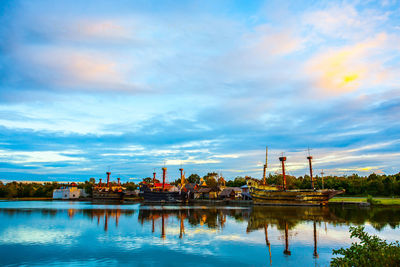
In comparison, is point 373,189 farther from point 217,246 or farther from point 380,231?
point 217,246

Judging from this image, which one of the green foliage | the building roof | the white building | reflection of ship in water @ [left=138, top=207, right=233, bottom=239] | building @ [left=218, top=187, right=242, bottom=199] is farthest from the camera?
the white building

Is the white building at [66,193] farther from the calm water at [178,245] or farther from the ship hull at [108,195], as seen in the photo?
the calm water at [178,245]

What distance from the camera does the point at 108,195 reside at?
120750 millimetres

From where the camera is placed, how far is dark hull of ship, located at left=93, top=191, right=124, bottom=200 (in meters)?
118

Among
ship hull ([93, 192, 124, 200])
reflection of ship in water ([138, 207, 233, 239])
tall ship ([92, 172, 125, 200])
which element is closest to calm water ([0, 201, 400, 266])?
reflection of ship in water ([138, 207, 233, 239])

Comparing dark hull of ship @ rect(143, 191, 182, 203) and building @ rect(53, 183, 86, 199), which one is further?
building @ rect(53, 183, 86, 199)

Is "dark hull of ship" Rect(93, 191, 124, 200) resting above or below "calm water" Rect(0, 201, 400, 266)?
below

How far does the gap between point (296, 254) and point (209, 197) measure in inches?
3454

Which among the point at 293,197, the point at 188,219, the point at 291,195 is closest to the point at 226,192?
the point at 291,195

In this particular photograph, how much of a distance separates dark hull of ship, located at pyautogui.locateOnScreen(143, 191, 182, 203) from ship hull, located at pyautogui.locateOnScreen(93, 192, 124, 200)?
23177mm

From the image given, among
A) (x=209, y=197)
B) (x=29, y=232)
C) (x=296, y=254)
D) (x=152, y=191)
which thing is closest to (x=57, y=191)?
(x=152, y=191)

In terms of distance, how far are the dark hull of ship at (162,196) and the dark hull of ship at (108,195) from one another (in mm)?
23207

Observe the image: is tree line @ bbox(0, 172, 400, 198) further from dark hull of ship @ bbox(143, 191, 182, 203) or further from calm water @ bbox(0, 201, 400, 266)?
calm water @ bbox(0, 201, 400, 266)

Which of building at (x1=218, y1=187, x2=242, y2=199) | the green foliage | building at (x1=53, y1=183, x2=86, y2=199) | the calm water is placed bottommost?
building at (x1=53, y1=183, x2=86, y2=199)
